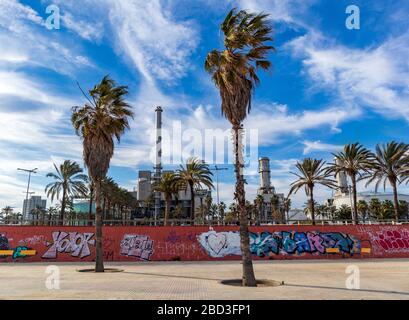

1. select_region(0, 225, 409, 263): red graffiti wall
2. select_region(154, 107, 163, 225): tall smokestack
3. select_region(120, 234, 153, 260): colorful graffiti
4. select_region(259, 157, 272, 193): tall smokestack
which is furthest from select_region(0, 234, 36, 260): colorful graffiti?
select_region(259, 157, 272, 193): tall smokestack

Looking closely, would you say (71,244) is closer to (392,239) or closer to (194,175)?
(194,175)

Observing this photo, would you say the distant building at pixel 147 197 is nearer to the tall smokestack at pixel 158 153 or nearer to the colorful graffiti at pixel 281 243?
the tall smokestack at pixel 158 153

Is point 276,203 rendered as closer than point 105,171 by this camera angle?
No

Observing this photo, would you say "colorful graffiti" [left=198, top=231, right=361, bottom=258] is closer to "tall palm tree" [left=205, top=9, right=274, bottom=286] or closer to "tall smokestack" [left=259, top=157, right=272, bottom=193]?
"tall palm tree" [left=205, top=9, right=274, bottom=286]

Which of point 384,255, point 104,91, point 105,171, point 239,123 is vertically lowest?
point 384,255

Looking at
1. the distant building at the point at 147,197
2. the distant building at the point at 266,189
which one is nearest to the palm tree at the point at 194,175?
the distant building at the point at 147,197

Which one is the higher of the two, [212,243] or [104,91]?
[104,91]

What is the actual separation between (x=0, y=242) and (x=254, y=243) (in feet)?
69.9

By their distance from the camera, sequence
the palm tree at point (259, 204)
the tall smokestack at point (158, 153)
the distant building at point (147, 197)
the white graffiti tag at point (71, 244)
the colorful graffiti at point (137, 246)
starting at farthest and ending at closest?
the palm tree at point (259, 204) < the distant building at point (147, 197) < the tall smokestack at point (158, 153) < the colorful graffiti at point (137, 246) < the white graffiti tag at point (71, 244)

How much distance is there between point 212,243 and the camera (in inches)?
1152

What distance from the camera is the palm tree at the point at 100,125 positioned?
826 inches

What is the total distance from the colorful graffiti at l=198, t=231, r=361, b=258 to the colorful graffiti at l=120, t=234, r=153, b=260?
4.43 meters
